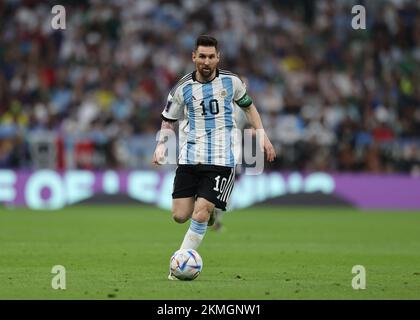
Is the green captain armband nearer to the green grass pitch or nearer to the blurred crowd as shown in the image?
the green grass pitch

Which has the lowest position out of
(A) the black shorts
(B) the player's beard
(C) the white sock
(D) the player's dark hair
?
(C) the white sock

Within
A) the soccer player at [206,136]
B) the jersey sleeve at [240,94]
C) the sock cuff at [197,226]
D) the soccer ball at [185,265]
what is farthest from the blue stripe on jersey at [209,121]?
the soccer ball at [185,265]

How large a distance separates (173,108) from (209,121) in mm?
419

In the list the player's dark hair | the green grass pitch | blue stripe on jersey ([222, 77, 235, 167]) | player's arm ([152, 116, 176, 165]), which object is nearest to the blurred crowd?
the green grass pitch

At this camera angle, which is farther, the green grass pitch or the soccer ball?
the soccer ball

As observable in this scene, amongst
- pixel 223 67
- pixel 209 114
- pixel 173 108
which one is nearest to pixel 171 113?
pixel 173 108

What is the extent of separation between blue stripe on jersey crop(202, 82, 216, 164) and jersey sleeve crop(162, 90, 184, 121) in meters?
0.30

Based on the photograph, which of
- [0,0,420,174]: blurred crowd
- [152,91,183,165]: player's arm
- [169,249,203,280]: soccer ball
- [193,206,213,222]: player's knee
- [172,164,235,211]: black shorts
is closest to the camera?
[169,249,203,280]: soccer ball

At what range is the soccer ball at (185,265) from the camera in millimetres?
9859

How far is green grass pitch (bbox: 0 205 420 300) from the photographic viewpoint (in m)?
9.05

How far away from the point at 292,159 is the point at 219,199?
14502 millimetres

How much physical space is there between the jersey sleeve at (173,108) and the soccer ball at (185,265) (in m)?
1.53
